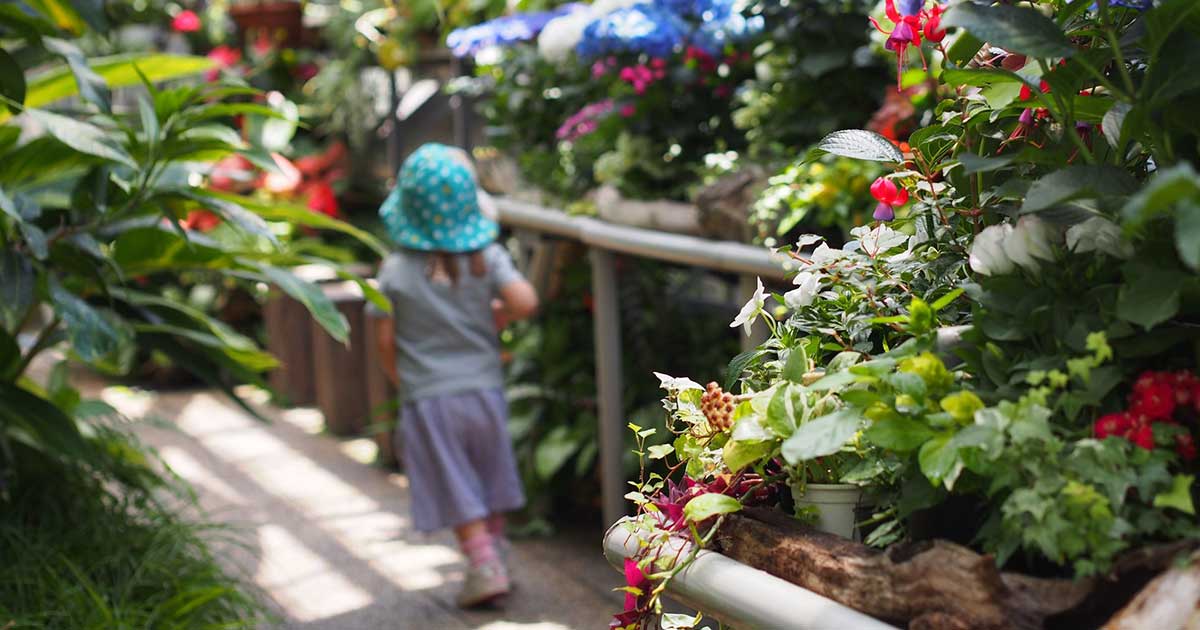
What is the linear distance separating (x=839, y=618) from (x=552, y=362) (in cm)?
306

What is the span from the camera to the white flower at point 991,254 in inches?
46.4

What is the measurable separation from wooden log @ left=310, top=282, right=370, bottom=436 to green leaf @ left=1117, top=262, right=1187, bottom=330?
14.3 feet

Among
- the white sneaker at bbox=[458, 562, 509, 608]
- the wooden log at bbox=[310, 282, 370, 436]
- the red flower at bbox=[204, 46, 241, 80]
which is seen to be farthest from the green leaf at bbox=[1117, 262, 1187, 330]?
the red flower at bbox=[204, 46, 241, 80]

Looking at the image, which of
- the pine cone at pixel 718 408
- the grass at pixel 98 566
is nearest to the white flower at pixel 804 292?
the pine cone at pixel 718 408

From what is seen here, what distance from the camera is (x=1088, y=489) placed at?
984 millimetres

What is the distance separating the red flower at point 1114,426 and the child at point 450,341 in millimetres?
2521

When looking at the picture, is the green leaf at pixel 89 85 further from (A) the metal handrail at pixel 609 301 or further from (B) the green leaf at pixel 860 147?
(B) the green leaf at pixel 860 147

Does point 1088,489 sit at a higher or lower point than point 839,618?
higher

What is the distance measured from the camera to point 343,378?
5.28m

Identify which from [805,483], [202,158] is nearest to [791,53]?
[202,158]

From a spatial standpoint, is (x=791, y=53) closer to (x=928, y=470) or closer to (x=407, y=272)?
(x=407, y=272)

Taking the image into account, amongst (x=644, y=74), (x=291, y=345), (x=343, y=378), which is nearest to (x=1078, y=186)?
(x=644, y=74)

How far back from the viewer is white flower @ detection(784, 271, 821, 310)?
1384 mm

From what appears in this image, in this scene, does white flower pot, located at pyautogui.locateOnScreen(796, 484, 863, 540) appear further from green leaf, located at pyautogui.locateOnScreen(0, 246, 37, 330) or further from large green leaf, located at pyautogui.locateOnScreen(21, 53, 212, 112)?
large green leaf, located at pyautogui.locateOnScreen(21, 53, 212, 112)
